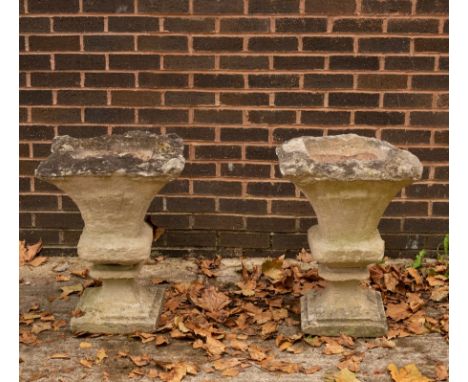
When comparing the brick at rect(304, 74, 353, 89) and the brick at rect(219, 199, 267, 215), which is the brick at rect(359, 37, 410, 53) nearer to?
the brick at rect(304, 74, 353, 89)

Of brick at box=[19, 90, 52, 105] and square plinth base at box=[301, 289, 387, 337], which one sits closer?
square plinth base at box=[301, 289, 387, 337]

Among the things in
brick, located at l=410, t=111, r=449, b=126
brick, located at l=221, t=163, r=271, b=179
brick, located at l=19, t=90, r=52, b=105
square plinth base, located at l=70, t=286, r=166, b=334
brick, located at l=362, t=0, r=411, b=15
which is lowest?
square plinth base, located at l=70, t=286, r=166, b=334

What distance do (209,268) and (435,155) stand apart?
1672 mm

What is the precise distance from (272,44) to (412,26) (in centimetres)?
89

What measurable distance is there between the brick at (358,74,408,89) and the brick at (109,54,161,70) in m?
1.33

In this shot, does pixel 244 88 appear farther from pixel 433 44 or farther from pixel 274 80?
pixel 433 44

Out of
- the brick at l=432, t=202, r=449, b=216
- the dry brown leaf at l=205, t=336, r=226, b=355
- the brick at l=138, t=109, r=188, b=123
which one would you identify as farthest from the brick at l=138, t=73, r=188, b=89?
the brick at l=432, t=202, r=449, b=216

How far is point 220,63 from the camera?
4766 mm

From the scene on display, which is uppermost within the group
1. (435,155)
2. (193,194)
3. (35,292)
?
(435,155)

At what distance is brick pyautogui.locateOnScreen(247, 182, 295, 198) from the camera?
4.93m

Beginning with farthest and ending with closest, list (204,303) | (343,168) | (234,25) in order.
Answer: (234,25) < (204,303) < (343,168)

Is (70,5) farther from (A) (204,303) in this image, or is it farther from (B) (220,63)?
(A) (204,303)

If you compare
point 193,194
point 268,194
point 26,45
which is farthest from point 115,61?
point 268,194

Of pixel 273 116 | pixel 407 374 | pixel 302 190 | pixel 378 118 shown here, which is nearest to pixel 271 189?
pixel 273 116
